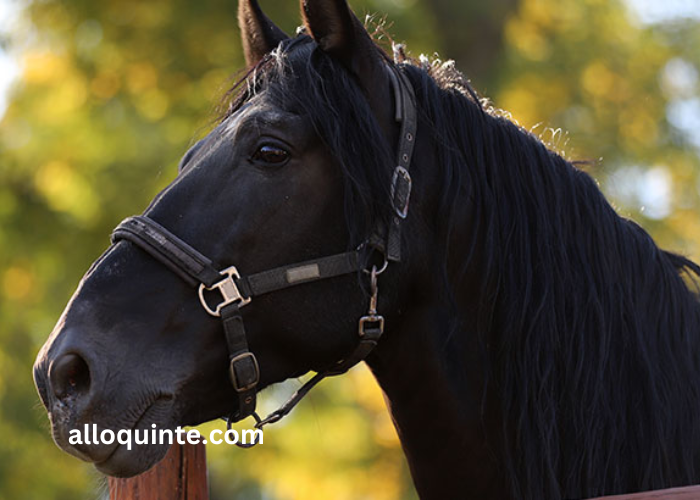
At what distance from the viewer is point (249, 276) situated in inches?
91.3

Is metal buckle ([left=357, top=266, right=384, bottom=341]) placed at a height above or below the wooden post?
above

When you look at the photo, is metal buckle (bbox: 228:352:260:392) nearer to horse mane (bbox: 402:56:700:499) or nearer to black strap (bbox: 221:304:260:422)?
black strap (bbox: 221:304:260:422)

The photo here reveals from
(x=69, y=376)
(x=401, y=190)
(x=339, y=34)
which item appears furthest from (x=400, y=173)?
(x=69, y=376)

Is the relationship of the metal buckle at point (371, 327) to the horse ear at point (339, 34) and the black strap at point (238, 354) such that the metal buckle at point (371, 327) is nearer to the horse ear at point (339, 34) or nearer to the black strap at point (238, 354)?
the black strap at point (238, 354)

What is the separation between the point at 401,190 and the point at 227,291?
1.90ft

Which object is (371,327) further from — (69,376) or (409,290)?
(69,376)

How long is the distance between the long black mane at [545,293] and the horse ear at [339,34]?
0.12 ft

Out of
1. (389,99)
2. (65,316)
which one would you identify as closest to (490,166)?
(389,99)

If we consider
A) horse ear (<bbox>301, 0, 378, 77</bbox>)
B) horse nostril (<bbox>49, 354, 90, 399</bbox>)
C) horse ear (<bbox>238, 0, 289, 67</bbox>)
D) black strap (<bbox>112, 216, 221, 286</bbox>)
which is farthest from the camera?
horse ear (<bbox>238, 0, 289, 67</bbox>)

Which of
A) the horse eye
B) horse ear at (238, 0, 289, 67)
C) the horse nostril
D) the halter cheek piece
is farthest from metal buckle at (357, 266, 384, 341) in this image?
horse ear at (238, 0, 289, 67)

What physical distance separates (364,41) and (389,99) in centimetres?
19

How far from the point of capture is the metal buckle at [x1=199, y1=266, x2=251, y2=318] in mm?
2278

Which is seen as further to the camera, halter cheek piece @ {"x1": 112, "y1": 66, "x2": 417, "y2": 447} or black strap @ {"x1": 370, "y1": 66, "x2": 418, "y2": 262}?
black strap @ {"x1": 370, "y1": 66, "x2": 418, "y2": 262}

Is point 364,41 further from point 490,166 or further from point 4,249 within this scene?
point 4,249
